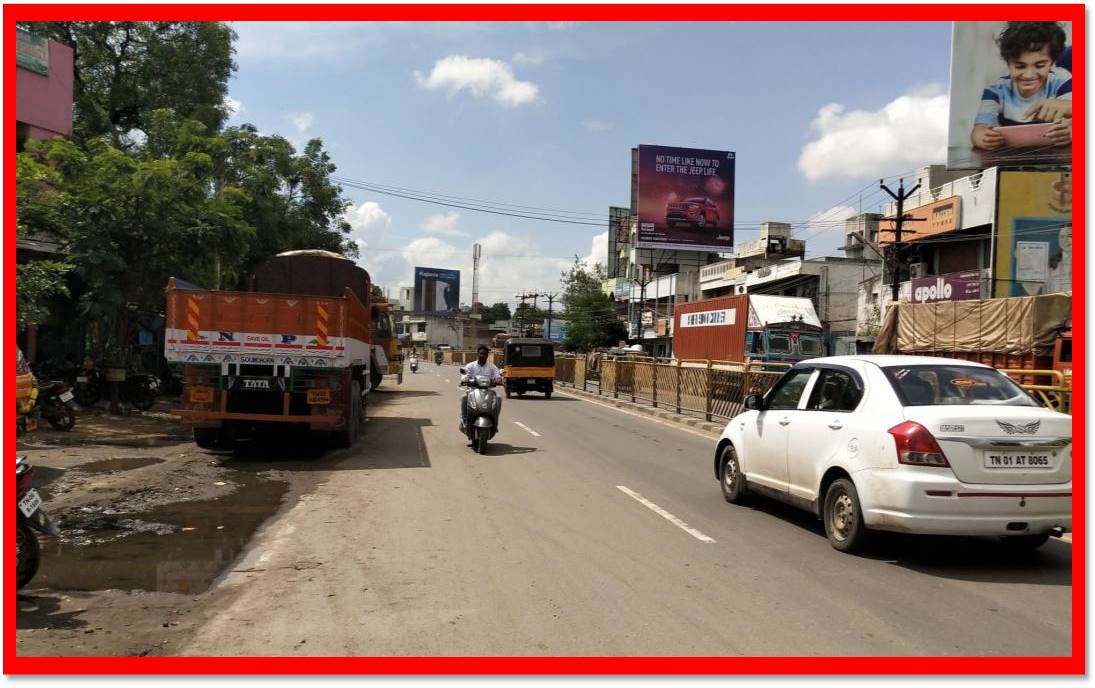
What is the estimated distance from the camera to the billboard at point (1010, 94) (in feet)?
106

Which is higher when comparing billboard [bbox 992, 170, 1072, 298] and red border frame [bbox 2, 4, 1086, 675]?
billboard [bbox 992, 170, 1072, 298]

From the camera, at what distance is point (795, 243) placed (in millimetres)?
60719

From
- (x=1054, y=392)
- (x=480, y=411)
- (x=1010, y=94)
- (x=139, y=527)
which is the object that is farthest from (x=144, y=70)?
(x=1010, y=94)

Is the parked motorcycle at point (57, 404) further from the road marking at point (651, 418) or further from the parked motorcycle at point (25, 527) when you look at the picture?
the road marking at point (651, 418)

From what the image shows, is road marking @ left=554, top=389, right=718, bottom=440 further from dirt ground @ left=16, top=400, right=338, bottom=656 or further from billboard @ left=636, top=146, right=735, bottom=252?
billboard @ left=636, top=146, right=735, bottom=252

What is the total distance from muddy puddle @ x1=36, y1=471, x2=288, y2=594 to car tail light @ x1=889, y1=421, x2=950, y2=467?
5084 mm

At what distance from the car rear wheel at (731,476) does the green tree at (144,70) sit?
27.5 m

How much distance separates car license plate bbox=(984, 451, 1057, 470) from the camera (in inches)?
233

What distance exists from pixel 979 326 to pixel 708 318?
41.7 ft

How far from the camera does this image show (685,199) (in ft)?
153

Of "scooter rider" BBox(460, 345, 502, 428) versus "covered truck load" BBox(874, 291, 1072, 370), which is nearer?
"scooter rider" BBox(460, 345, 502, 428)

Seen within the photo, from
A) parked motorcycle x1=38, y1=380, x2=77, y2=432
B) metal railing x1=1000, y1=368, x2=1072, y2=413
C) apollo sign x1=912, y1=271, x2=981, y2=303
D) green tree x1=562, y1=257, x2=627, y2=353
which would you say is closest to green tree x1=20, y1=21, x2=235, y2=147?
parked motorcycle x1=38, y1=380, x2=77, y2=432

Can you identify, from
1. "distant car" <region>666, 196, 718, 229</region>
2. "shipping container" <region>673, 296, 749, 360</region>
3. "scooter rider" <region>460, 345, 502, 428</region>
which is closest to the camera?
"scooter rider" <region>460, 345, 502, 428</region>

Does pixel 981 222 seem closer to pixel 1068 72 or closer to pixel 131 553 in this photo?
pixel 1068 72
